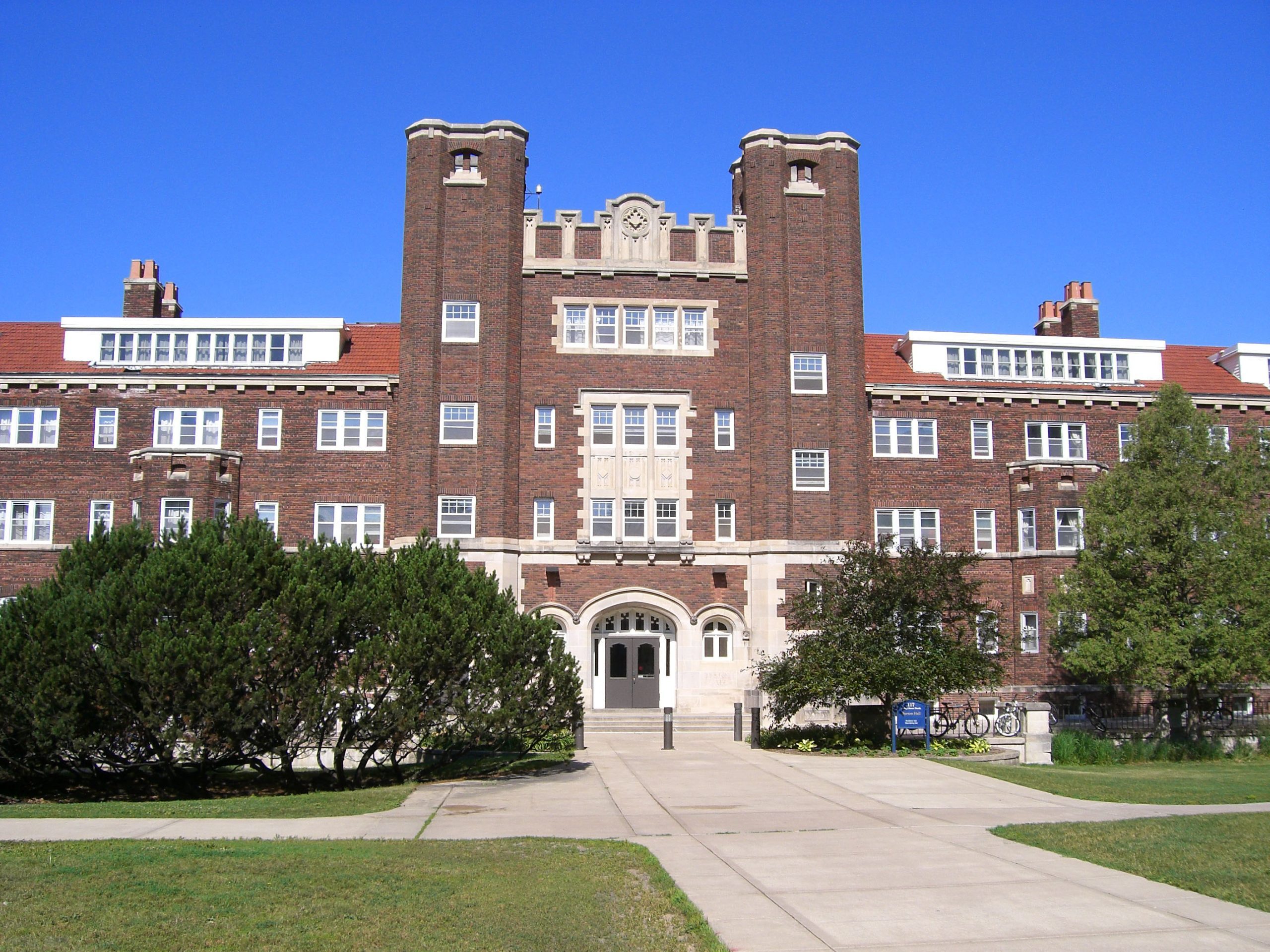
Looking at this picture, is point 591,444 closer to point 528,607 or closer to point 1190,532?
point 528,607

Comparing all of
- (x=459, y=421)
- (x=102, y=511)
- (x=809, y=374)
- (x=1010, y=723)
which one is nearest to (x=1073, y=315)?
(x=809, y=374)

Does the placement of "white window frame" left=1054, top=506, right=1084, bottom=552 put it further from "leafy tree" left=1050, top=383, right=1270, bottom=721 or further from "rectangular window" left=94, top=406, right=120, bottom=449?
"rectangular window" left=94, top=406, right=120, bottom=449

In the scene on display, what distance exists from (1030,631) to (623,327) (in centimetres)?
1633

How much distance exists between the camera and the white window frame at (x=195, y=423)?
36938 mm

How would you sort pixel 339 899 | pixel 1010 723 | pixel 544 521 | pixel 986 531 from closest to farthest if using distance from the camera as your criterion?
pixel 339 899, pixel 1010 723, pixel 544 521, pixel 986 531

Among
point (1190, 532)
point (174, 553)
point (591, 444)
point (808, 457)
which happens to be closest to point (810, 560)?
point (808, 457)

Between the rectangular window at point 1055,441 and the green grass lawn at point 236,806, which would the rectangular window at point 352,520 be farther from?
the rectangular window at point 1055,441

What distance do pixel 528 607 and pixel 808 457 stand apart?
32.4 feet

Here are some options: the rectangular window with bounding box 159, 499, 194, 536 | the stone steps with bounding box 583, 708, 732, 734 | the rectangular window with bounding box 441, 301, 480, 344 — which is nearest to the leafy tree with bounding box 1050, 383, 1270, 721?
the stone steps with bounding box 583, 708, 732, 734

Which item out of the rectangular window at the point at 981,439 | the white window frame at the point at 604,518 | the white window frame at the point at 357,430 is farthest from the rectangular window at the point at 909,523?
the white window frame at the point at 357,430

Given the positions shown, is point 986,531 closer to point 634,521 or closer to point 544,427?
point 634,521

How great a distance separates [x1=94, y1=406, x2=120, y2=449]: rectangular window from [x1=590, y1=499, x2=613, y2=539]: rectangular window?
1525 centimetres

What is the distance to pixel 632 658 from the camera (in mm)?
36406

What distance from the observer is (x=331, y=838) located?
49.1ft
